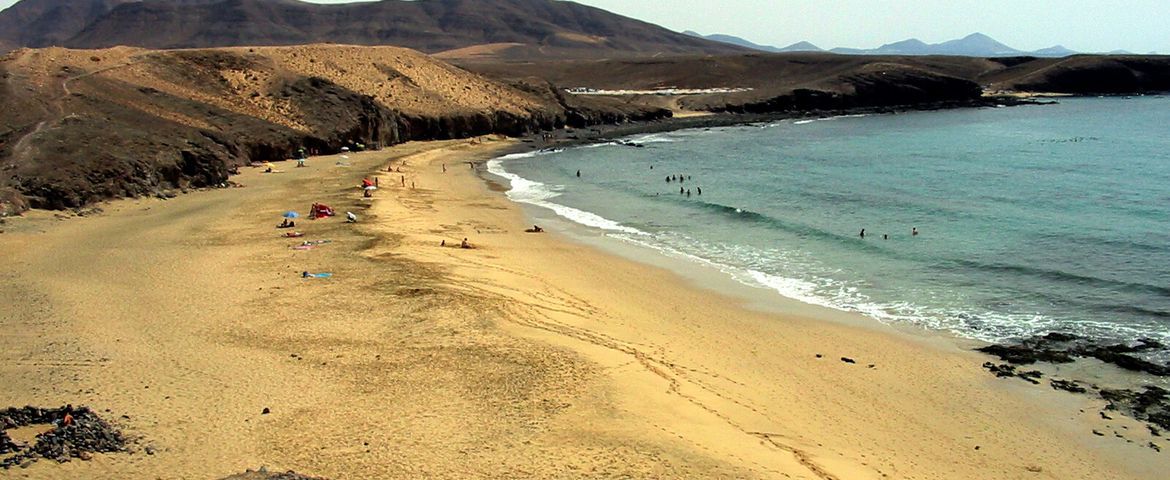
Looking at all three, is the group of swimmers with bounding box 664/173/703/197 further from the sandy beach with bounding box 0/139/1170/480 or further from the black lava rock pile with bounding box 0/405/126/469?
the black lava rock pile with bounding box 0/405/126/469

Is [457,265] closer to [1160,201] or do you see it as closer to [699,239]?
[699,239]

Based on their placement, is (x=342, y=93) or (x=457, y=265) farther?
(x=342, y=93)

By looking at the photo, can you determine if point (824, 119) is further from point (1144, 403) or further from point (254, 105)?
point (1144, 403)

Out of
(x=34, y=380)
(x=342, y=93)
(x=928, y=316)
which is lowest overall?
(x=928, y=316)

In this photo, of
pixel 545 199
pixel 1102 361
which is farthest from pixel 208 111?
pixel 1102 361

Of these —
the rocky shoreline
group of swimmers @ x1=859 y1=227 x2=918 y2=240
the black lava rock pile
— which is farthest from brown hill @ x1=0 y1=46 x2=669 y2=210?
the rocky shoreline

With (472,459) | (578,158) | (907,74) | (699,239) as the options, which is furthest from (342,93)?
(907,74)

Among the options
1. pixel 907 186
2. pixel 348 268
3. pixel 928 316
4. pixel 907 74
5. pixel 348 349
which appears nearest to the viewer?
pixel 348 349
